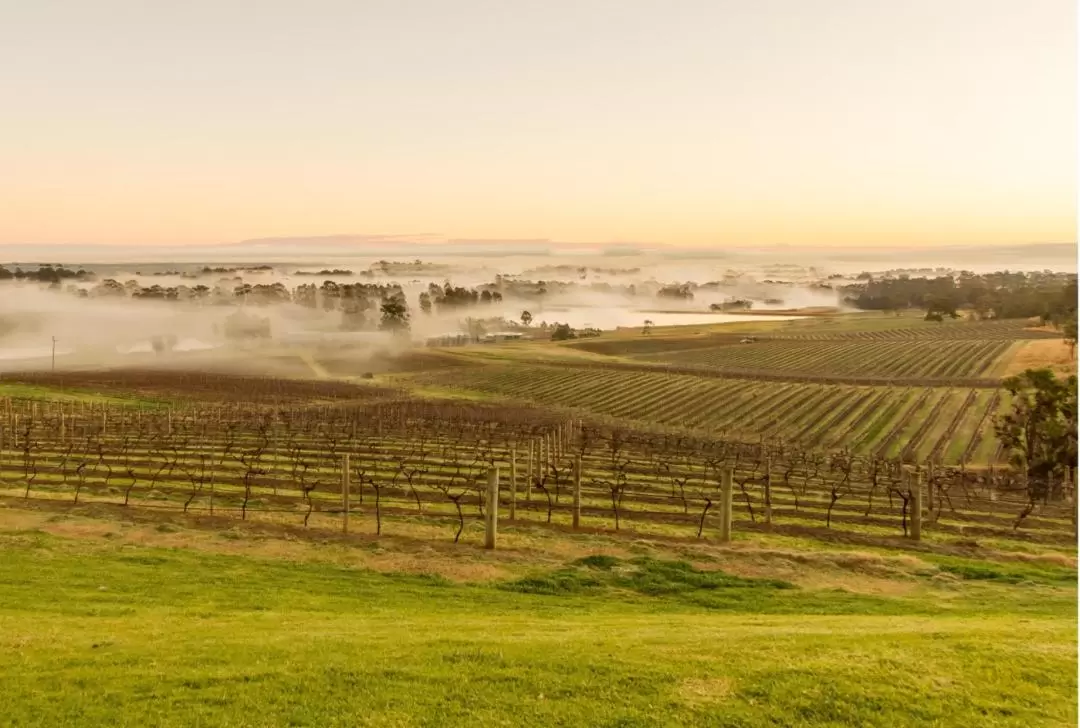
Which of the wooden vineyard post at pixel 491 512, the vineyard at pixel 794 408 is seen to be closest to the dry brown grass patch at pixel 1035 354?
the vineyard at pixel 794 408

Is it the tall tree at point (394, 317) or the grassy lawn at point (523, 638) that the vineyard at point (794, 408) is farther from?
the tall tree at point (394, 317)

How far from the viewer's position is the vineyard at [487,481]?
79.5ft

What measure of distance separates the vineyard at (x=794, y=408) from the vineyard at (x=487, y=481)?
297 centimetres

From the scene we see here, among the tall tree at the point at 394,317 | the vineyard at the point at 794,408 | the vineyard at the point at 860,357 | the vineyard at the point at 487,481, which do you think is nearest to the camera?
the vineyard at the point at 487,481

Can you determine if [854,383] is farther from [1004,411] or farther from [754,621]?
[754,621]

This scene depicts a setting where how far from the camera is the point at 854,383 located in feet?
261

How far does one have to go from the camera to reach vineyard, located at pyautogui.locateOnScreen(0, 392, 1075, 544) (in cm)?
2422

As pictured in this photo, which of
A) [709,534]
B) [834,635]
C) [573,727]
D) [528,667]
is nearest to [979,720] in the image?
[834,635]

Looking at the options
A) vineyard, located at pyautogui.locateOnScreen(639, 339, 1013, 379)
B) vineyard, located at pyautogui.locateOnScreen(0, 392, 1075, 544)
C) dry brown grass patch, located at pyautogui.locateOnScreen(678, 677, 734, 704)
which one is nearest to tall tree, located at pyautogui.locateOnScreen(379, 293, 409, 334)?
vineyard, located at pyautogui.locateOnScreen(639, 339, 1013, 379)

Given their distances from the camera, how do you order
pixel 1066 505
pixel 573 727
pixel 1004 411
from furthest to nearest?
pixel 1004 411, pixel 1066 505, pixel 573 727

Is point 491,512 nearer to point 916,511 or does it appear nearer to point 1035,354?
point 916,511

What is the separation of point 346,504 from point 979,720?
16.8m

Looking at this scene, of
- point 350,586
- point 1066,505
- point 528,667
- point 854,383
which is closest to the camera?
point 528,667

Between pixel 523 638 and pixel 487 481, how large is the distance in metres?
12.0
